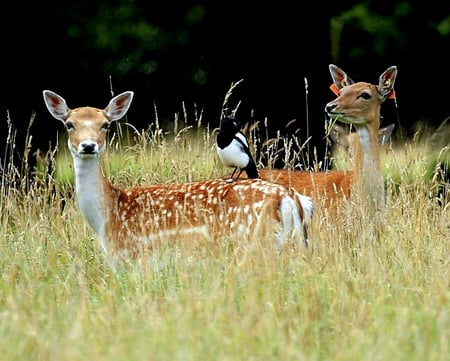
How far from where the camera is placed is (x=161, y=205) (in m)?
7.50

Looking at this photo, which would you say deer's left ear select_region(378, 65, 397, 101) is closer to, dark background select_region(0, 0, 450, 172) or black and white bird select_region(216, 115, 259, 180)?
black and white bird select_region(216, 115, 259, 180)

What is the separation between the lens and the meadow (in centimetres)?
525

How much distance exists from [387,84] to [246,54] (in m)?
4.43

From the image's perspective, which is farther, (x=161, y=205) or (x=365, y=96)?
(x=365, y=96)

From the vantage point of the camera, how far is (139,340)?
17.2 ft

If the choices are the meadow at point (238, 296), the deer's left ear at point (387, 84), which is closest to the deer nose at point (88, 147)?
the meadow at point (238, 296)

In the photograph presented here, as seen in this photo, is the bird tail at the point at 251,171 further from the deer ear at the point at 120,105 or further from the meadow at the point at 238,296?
the deer ear at the point at 120,105

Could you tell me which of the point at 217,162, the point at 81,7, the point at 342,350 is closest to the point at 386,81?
the point at 217,162

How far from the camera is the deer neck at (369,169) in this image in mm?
8328

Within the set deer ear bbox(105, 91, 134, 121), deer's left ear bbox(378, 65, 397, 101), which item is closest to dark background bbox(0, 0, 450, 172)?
deer's left ear bbox(378, 65, 397, 101)

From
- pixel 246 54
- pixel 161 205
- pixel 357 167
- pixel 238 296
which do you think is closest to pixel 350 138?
pixel 357 167

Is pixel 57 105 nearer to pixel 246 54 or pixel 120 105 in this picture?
pixel 120 105

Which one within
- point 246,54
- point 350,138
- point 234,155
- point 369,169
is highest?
point 246,54

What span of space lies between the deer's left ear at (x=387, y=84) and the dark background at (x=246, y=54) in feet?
11.1
